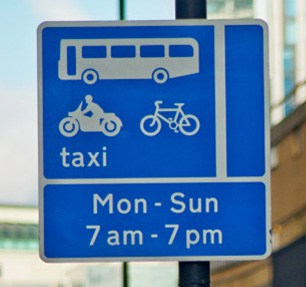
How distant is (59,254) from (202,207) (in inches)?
11.7

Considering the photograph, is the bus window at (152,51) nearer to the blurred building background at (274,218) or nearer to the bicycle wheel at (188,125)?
the bicycle wheel at (188,125)

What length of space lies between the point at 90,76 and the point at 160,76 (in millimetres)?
140

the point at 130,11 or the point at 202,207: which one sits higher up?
the point at 130,11

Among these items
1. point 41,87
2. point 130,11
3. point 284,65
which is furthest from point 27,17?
point 41,87

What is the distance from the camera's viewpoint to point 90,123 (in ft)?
7.70

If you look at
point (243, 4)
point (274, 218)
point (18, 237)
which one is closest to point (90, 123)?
point (18, 237)

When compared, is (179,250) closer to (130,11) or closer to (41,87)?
(41,87)

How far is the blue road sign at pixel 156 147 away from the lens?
2.33 m

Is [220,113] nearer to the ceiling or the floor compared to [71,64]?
nearer to the floor

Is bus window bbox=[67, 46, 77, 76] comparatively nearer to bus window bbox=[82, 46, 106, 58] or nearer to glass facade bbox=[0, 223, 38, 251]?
bus window bbox=[82, 46, 106, 58]

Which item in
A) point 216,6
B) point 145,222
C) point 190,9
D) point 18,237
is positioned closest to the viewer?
point 145,222

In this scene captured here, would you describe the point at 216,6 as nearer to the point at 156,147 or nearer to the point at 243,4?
the point at 243,4

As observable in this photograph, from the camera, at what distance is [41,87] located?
238 centimetres

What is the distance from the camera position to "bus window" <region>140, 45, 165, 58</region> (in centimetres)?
238
